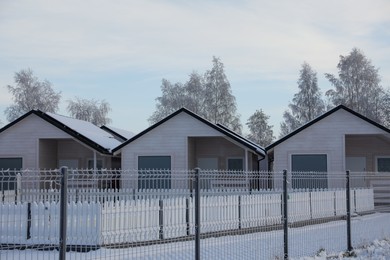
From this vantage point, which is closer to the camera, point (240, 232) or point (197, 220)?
point (197, 220)

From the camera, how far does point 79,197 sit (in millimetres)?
8648

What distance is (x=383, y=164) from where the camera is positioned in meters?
28.9

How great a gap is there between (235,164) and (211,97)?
30.8 meters

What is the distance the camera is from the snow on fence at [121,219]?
26.8 feet

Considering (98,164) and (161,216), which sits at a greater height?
(98,164)

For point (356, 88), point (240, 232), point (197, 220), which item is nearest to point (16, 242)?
point (197, 220)

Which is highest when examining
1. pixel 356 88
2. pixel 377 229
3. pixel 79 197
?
pixel 356 88

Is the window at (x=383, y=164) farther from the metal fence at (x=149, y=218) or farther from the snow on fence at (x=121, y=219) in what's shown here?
the snow on fence at (x=121, y=219)

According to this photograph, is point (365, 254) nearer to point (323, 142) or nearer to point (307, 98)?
point (323, 142)

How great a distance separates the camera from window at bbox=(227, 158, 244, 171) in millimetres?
29781

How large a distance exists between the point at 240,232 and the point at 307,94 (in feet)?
165

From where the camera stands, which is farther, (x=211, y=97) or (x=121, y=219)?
(x=211, y=97)

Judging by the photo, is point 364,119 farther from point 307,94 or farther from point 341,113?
point 307,94

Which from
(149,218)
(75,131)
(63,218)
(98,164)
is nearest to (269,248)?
(149,218)
